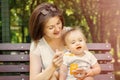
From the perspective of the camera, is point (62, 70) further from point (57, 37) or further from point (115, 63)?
point (115, 63)

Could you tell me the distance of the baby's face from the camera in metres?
3.30

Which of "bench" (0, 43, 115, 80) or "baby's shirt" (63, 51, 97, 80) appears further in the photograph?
"bench" (0, 43, 115, 80)

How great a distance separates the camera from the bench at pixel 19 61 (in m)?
4.06

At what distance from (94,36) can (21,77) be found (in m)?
1.69

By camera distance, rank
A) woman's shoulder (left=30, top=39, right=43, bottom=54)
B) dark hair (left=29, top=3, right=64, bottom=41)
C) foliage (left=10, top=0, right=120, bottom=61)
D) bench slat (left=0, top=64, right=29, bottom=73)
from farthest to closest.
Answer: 1. foliage (left=10, top=0, right=120, bottom=61)
2. bench slat (left=0, top=64, right=29, bottom=73)
3. woman's shoulder (left=30, top=39, right=43, bottom=54)
4. dark hair (left=29, top=3, right=64, bottom=41)

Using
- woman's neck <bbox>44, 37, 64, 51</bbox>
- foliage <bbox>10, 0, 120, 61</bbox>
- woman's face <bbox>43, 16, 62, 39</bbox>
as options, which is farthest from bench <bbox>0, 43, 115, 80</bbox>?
foliage <bbox>10, 0, 120, 61</bbox>

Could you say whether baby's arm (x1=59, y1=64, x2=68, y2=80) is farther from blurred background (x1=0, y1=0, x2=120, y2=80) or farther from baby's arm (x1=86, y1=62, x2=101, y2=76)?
blurred background (x1=0, y1=0, x2=120, y2=80)

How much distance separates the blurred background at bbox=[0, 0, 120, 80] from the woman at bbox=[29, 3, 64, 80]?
172 cm

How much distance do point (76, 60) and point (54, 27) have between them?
1.04 feet

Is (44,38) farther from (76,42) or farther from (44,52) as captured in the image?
(76,42)

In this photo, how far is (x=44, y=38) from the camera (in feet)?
11.5

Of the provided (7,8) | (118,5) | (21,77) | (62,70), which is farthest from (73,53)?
(118,5)

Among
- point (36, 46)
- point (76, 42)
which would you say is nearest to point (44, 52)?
point (36, 46)

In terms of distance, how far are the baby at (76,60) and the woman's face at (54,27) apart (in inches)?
4.7
